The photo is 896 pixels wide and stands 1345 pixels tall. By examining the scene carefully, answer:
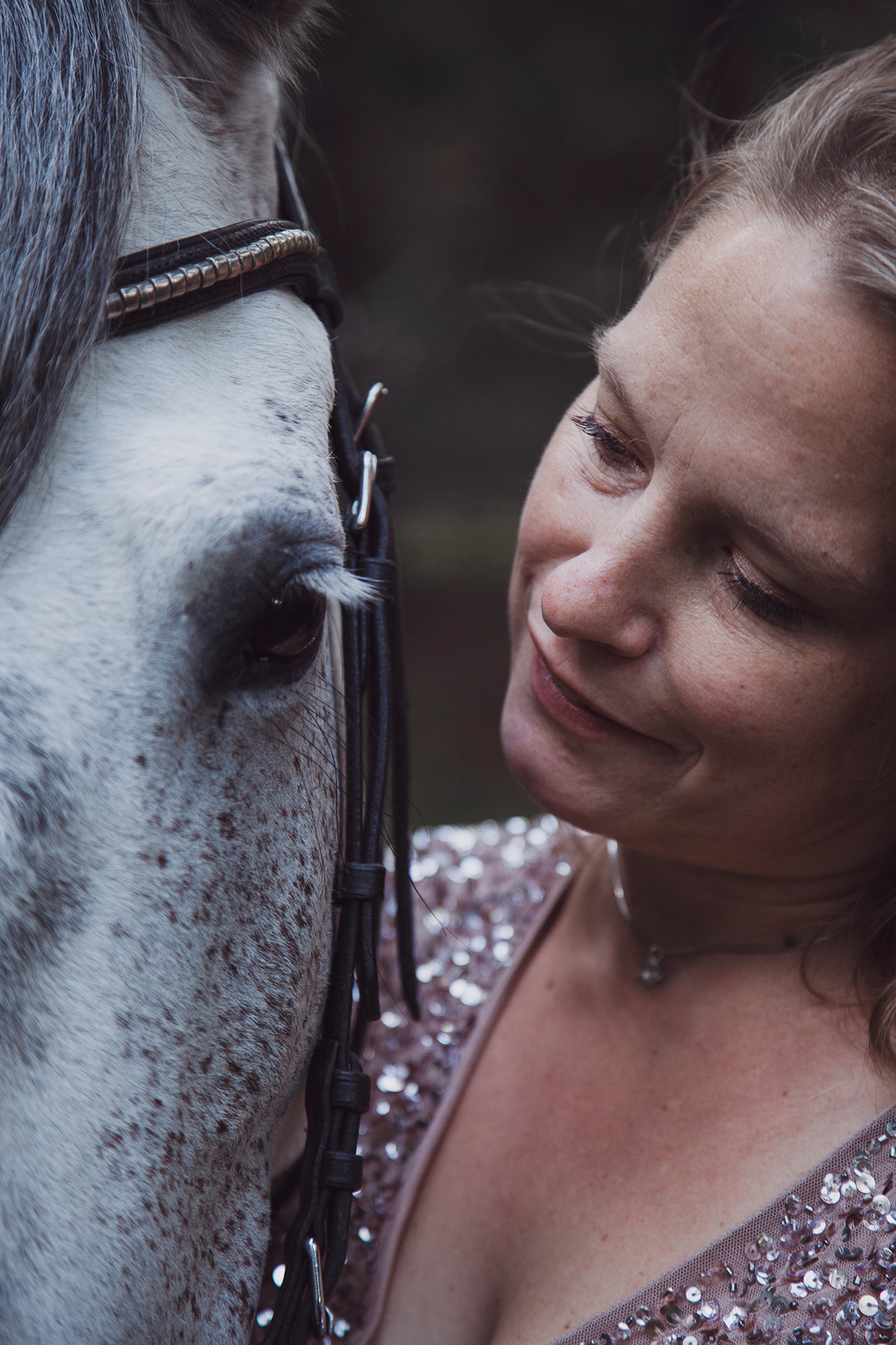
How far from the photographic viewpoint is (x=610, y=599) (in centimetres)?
77

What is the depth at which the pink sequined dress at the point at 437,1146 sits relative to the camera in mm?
728

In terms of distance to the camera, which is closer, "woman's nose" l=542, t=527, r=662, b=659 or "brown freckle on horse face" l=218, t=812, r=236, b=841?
"brown freckle on horse face" l=218, t=812, r=236, b=841

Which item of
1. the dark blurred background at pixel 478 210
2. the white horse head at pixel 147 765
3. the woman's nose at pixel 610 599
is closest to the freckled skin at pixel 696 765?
the woman's nose at pixel 610 599

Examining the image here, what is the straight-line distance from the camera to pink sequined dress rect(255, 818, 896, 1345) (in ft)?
Answer: 2.39

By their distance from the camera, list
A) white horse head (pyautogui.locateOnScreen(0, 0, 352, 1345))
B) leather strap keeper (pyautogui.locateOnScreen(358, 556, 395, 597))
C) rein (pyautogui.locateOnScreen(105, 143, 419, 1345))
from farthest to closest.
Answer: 1. leather strap keeper (pyautogui.locateOnScreen(358, 556, 395, 597))
2. rein (pyautogui.locateOnScreen(105, 143, 419, 1345))
3. white horse head (pyautogui.locateOnScreen(0, 0, 352, 1345))

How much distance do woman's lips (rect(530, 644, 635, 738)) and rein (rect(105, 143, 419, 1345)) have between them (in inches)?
4.8

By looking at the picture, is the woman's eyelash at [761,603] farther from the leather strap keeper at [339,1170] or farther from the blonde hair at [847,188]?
the leather strap keeper at [339,1170]

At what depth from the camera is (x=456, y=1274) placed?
878 mm

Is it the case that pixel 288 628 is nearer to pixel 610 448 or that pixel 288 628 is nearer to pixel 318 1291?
pixel 610 448

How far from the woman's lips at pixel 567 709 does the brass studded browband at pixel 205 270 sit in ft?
1.19

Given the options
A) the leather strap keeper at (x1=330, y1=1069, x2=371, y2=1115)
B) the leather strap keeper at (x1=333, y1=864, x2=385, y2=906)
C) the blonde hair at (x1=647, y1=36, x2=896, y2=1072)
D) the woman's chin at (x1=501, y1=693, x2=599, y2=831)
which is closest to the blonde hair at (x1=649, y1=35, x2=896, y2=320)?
the blonde hair at (x1=647, y1=36, x2=896, y2=1072)

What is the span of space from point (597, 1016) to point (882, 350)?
0.63 m

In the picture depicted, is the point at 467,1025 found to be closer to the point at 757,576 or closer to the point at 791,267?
the point at 757,576

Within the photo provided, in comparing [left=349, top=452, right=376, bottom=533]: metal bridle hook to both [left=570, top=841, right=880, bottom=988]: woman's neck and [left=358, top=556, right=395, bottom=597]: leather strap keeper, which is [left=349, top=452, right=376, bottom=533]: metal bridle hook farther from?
[left=570, top=841, right=880, bottom=988]: woman's neck
